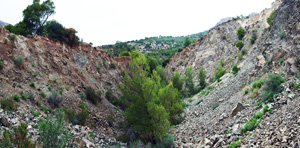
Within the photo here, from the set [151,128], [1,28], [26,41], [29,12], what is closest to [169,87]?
[151,128]

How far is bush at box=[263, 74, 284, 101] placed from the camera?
35.6ft

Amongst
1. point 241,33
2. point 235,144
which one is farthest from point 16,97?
point 241,33

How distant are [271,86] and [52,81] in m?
18.4

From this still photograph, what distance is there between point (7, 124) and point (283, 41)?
2045 centimetres

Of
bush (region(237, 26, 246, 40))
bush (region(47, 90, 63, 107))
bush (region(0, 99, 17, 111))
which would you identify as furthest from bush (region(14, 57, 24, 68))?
bush (region(237, 26, 246, 40))

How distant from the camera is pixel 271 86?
11.1m

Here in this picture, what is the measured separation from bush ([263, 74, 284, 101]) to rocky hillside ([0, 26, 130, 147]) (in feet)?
38.2

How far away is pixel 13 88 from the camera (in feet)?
48.3

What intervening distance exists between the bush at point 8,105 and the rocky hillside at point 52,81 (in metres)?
0.39

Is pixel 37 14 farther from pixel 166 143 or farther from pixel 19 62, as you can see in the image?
pixel 166 143

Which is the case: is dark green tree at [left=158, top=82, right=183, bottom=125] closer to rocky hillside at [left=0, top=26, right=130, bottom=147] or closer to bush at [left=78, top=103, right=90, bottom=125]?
rocky hillside at [left=0, top=26, right=130, bottom=147]

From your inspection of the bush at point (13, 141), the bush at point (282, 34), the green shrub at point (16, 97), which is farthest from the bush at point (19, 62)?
the bush at point (282, 34)

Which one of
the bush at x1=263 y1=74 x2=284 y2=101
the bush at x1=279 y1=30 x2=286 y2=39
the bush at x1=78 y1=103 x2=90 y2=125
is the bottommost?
the bush at x1=78 y1=103 x2=90 y2=125

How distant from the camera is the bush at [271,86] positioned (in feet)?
35.6
